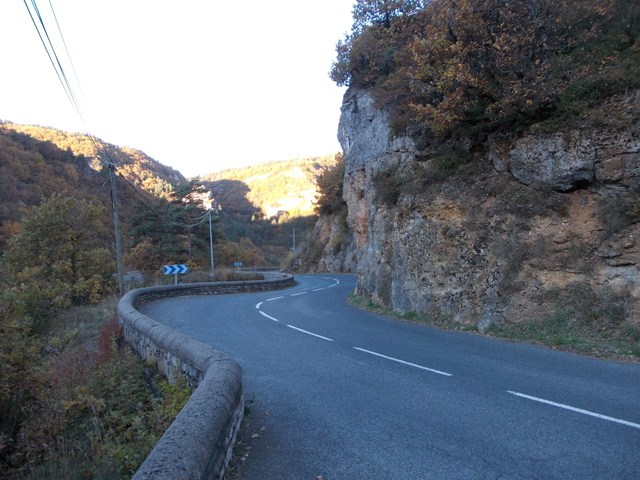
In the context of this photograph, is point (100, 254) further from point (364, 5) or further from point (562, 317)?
point (562, 317)

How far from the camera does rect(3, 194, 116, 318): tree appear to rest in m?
28.7

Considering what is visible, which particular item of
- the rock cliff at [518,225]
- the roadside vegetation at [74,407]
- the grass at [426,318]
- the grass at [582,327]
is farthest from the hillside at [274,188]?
the roadside vegetation at [74,407]

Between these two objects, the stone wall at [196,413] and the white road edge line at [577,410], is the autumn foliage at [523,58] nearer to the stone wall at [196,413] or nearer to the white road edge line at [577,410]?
the white road edge line at [577,410]

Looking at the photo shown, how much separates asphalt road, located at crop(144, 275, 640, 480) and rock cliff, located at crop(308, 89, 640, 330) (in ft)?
6.92

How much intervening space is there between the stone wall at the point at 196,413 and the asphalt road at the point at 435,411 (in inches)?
17.6

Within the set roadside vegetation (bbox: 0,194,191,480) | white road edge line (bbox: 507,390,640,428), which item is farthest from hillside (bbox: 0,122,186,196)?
white road edge line (bbox: 507,390,640,428)

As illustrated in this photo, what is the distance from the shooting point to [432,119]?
13531 mm

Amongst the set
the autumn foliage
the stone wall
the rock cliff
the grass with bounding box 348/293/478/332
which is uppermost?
the autumn foliage

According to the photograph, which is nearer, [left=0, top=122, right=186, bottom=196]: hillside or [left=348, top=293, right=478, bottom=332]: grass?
[left=348, top=293, right=478, bottom=332]: grass

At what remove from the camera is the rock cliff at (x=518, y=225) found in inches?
376

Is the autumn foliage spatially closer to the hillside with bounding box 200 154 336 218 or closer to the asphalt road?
the asphalt road

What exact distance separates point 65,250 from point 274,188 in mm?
148852

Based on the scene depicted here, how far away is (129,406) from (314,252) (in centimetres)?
4841

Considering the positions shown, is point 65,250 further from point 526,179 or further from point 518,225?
point 526,179
